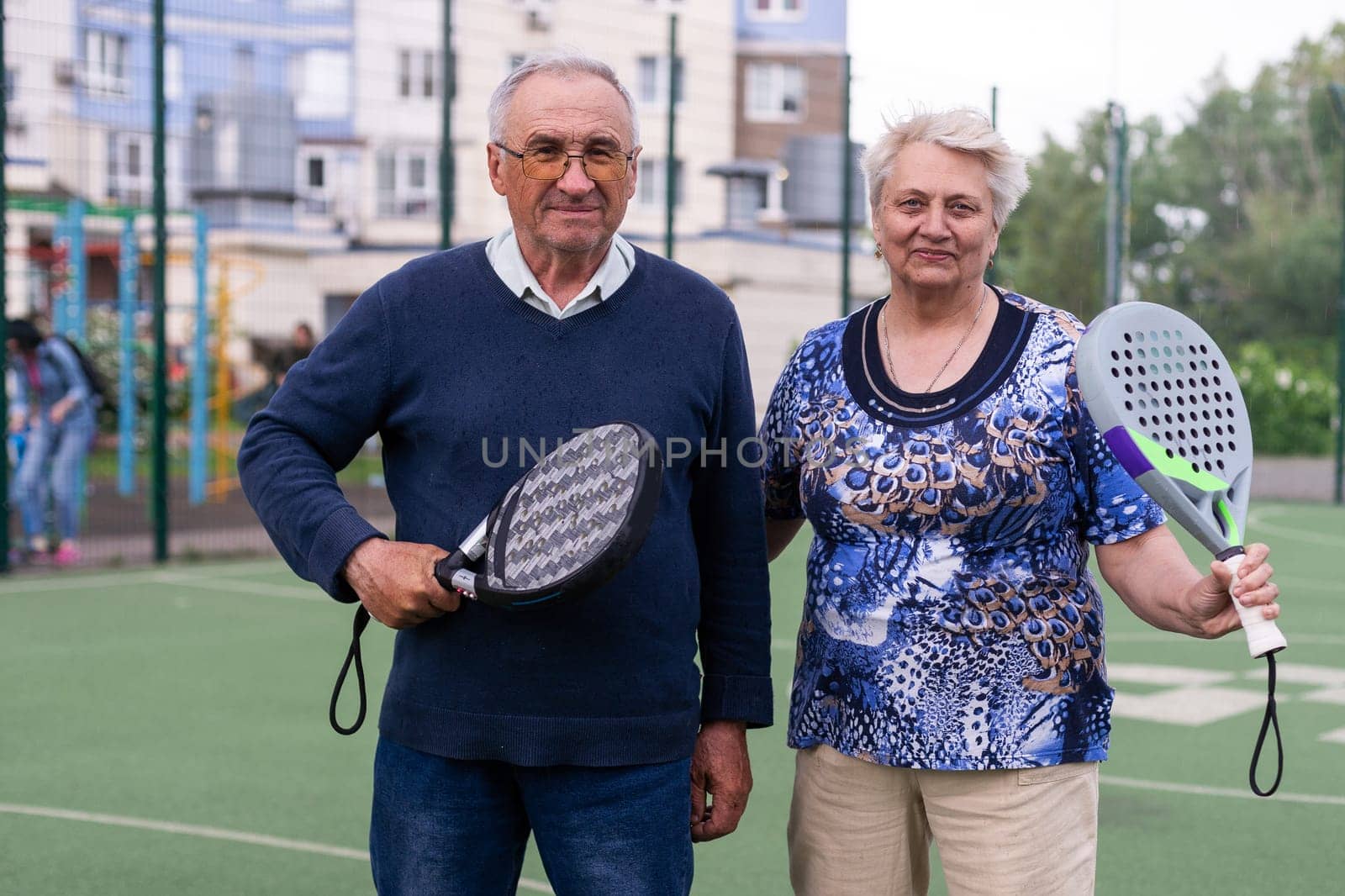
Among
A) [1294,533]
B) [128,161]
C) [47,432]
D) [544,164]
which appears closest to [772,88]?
[128,161]

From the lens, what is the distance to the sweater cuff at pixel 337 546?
2539 mm

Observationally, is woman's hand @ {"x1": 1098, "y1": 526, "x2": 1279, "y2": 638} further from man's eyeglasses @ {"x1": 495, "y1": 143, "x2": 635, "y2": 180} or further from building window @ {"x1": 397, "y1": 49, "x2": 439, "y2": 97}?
building window @ {"x1": 397, "y1": 49, "x2": 439, "y2": 97}

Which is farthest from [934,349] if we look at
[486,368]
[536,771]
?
[536,771]

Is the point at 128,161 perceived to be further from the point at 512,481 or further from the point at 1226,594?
the point at 1226,594

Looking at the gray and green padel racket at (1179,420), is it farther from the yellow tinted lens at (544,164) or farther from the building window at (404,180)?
the building window at (404,180)

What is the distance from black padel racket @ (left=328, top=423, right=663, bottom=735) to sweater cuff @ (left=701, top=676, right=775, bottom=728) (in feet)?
1.88

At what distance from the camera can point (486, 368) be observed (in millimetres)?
2625

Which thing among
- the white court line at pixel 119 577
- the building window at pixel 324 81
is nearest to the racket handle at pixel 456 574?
the white court line at pixel 119 577

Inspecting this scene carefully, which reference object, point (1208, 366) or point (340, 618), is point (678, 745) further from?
point (340, 618)

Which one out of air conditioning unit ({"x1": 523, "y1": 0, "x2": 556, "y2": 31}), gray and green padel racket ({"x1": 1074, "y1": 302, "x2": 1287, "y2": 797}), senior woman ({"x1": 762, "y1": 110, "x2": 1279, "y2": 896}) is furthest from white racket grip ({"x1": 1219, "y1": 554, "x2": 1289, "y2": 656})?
air conditioning unit ({"x1": 523, "y1": 0, "x2": 556, "y2": 31})

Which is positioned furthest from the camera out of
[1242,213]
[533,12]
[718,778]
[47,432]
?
[1242,213]

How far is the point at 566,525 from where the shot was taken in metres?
2.38

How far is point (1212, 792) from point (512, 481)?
408cm

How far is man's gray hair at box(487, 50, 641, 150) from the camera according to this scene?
269cm
